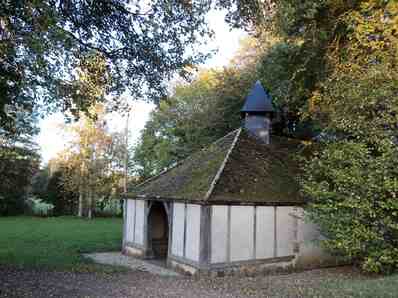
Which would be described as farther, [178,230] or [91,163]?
[91,163]

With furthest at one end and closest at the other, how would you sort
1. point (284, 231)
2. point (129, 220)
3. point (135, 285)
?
point (129, 220) → point (284, 231) → point (135, 285)

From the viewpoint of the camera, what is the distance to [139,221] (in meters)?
14.1

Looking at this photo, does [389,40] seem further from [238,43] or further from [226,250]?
[238,43]

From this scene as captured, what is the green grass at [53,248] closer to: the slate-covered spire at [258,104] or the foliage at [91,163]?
the slate-covered spire at [258,104]

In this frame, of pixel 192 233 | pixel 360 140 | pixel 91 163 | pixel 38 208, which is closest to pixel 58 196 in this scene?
pixel 38 208

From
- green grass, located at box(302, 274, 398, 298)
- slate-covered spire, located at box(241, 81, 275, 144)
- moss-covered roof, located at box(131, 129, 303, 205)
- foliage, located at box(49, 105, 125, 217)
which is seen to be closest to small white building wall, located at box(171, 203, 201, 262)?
moss-covered roof, located at box(131, 129, 303, 205)

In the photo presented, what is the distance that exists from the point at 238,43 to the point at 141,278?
61.7 feet

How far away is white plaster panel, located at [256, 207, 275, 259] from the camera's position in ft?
36.6

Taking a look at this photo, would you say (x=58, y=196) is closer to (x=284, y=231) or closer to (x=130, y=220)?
(x=130, y=220)

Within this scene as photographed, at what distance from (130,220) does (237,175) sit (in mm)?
5301

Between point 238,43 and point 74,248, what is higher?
point 238,43

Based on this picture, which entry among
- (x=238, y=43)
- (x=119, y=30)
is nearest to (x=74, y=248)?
(x=119, y=30)

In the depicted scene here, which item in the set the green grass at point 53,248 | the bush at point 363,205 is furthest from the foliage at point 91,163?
the bush at point 363,205

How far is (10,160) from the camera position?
29.8 meters
